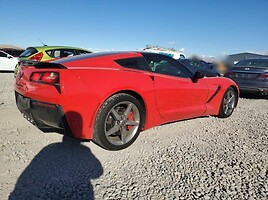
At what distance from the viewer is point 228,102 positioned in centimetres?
500

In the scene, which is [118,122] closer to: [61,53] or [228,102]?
[228,102]

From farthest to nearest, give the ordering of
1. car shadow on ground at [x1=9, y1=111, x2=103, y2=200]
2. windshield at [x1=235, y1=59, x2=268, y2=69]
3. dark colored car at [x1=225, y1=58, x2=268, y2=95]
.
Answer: windshield at [x1=235, y1=59, x2=268, y2=69], dark colored car at [x1=225, y1=58, x2=268, y2=95], car shadow on ground at [x1=9, y1=111, x2=103, y2=200]

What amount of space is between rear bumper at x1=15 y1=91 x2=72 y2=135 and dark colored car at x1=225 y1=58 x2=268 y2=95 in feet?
19.7

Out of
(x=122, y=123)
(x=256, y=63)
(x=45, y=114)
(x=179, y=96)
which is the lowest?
(x=122, y=123)

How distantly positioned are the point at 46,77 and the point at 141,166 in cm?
157

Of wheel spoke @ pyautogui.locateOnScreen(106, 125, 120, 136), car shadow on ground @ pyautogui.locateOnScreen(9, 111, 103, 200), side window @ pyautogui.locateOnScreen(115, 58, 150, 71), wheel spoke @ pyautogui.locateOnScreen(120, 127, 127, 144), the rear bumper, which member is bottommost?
car shadow on ground @ pyautogui.locateOnScreen(9, 111, 103, 200)

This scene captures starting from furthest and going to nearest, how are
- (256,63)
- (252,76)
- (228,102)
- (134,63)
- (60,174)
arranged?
1. (256,63)
2. (252,76)
3. (228,102)
4. (134,63)
5. (60,174)

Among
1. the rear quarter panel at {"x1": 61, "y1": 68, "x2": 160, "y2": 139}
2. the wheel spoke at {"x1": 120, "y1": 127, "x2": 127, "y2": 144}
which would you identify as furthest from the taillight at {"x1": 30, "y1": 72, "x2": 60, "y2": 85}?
the wheel spoke at {"x1": 120, "y1": 127, "x2": 127, "y2": 144}

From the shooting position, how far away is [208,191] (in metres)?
2.26

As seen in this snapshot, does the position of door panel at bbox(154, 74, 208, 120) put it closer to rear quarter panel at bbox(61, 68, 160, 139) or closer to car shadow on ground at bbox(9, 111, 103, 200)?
rear quarter panel at bbox(61, 68, 160, 139)

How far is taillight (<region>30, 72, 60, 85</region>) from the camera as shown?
8.96 feet

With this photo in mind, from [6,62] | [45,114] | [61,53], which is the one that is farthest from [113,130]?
[6,62]

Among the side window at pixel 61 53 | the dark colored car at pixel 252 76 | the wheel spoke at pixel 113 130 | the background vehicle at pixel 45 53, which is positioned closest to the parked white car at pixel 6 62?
the background vehicle at pixel 45 53

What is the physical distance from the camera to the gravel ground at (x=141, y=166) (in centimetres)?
221
